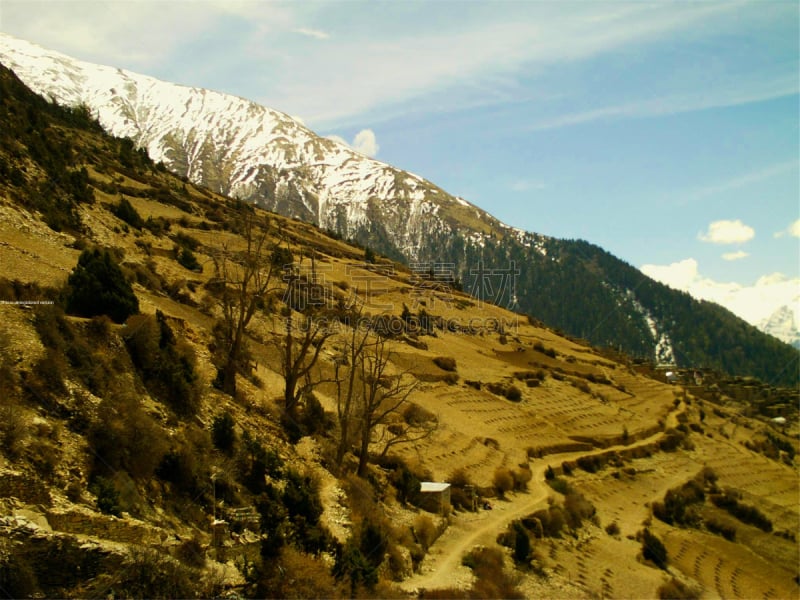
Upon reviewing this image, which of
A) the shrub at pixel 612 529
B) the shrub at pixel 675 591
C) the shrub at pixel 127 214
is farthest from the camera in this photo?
the shrub at pixel 127 214

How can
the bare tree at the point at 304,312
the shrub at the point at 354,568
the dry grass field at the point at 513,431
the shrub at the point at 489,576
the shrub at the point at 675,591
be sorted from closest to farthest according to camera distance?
the shrub at the point at 354,568, the shrub at the point at 489,576, the dry grass field at the point at 513,431, the shrub at the point at 675,591, the bare tree at the point at 304,312

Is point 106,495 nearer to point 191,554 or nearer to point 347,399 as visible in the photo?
point 191,554

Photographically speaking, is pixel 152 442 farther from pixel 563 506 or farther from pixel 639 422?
pixel 639 422

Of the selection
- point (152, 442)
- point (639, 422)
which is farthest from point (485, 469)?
point (639, 422)

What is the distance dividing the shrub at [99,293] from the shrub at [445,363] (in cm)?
2809

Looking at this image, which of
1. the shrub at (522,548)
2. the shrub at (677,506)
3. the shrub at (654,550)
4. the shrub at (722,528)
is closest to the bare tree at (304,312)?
the shrub at (522,548)

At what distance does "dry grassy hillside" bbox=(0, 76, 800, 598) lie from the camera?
10.1m

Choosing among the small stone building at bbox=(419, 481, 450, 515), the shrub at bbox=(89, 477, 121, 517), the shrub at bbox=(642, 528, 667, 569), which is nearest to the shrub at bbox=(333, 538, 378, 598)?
the shrub at bbox=(89, 477, 121, 517)

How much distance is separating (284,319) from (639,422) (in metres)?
29.7

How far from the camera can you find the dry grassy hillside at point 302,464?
33.0ft

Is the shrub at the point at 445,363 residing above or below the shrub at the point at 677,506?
above

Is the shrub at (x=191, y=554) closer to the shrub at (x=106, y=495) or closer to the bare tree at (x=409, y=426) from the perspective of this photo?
the shrub at (x=106, y=495)

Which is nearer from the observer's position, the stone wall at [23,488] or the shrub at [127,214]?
the stone wall at [23,488]

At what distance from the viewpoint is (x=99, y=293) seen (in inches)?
656
